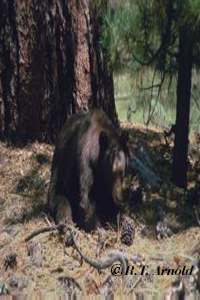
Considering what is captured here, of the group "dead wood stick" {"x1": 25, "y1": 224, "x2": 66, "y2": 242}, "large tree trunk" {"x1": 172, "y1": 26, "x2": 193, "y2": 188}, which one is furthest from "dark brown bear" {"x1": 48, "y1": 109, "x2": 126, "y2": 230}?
"large tree trunk" {"x1": 172, "y1": 26, "x2": 193, "y2": 188}

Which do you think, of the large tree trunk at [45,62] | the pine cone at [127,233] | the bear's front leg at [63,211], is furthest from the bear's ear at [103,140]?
the large tree trunk at [45,62]

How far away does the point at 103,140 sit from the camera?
28.7 feet

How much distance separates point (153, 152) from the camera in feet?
34.8

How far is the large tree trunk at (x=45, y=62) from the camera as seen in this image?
993 cm

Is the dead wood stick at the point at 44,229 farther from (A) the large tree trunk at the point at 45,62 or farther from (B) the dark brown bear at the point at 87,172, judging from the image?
(A) the large tree trunk at the point at 45,62

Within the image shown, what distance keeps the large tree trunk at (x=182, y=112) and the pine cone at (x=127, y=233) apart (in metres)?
1.42

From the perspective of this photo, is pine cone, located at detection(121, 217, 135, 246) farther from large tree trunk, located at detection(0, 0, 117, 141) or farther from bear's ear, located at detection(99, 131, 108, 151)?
large tree trunk, located at detection(0, 0, 117, 141)

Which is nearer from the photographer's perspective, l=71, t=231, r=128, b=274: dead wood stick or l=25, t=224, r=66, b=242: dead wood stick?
l=71, t=231, r=128, b=274: dead wood stick

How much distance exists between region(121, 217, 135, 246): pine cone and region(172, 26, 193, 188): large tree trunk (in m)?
1.42

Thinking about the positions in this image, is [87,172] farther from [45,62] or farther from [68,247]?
[45,62]

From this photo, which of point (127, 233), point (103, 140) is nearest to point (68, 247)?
point (127, 233)

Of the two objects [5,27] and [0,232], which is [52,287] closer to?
[0,232]

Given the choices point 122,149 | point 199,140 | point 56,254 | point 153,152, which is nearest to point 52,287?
point 56,254

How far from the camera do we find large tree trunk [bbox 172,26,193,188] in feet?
30.9
